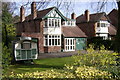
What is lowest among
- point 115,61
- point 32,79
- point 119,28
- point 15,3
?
point 32,79

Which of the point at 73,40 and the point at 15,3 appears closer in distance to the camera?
the point at 15,3

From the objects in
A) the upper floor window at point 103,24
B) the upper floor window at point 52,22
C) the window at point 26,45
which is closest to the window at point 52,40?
the upper floor window at point 52,22

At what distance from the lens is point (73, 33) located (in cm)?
1545

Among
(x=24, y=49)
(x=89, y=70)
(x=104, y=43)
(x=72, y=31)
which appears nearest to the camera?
(x=89, y=70)

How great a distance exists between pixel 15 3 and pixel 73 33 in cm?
1180

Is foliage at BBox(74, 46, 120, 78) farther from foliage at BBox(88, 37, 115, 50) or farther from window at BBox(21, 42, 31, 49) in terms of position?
window at BBox(21, 42, 31, 49)

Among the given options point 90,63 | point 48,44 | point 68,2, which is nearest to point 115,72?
point 90,63

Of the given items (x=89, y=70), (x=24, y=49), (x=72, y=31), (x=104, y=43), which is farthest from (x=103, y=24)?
(x=89, y=70)

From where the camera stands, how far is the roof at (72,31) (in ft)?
48.5

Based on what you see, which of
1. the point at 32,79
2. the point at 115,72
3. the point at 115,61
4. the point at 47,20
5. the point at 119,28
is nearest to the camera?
the point at 32,79

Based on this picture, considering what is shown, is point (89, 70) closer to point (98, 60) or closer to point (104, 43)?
point (98, 60)

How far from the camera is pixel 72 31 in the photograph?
51.3 feet

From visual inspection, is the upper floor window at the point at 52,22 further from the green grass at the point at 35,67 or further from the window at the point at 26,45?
the green grass at the point at 35,67

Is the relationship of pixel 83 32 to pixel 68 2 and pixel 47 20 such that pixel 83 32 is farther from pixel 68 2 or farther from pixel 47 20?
pixel 68 2
